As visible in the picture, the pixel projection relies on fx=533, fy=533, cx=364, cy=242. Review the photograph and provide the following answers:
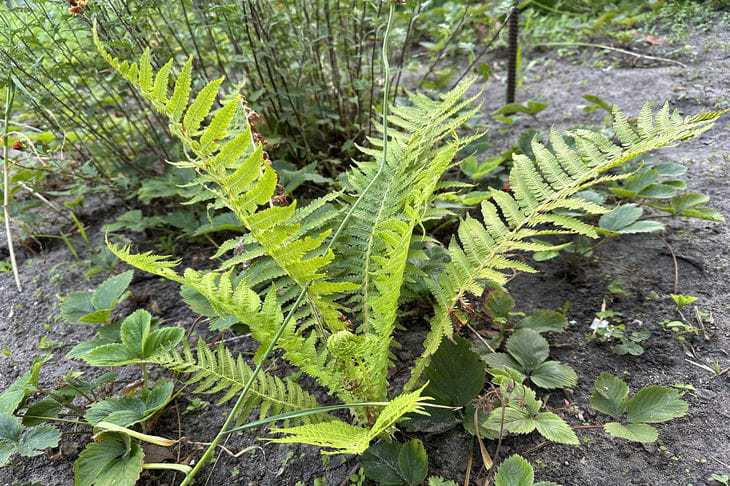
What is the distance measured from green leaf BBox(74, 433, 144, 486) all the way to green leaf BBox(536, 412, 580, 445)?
30.4 inches

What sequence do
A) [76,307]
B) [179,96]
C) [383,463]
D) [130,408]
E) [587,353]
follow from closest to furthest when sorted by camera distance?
[179,96] < [383,463] < [130,408] < [587,353] < [76,307]

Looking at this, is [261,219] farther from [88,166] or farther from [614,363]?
[88,166]

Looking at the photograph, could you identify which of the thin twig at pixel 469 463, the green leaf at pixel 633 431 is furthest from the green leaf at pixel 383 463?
the green leaf at pixel 633 431

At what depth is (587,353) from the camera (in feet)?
4.11

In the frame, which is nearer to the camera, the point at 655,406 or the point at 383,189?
the point at 655,406

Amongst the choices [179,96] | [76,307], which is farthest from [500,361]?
[76,307]

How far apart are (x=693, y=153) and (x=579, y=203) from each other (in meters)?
1.08

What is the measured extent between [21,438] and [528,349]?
106 cm

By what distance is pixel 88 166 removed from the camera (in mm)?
1862

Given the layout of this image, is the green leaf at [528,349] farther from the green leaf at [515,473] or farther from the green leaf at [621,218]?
the green leaf at [621,218]

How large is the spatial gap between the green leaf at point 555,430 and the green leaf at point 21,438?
0.94m

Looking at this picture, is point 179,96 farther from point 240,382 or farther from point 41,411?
point 41,411

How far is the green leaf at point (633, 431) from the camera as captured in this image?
0.97m

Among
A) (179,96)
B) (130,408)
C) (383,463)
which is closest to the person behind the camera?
(179,96)
